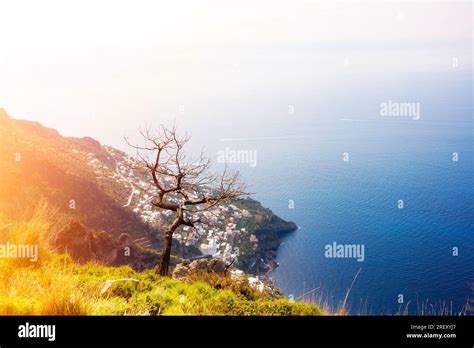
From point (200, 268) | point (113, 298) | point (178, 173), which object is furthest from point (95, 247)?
point (113, 298)

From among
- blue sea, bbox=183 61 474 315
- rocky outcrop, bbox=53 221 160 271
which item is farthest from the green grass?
rocky outcrop, bbox=53 221 160 271

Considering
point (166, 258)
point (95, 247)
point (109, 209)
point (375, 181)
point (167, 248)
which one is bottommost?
point (95, 247)

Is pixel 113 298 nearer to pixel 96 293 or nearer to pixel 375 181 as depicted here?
pixel 96 293

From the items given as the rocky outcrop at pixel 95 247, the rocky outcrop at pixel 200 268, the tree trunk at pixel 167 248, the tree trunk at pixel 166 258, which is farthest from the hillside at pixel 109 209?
the rocky outcrop at pixel 200 268

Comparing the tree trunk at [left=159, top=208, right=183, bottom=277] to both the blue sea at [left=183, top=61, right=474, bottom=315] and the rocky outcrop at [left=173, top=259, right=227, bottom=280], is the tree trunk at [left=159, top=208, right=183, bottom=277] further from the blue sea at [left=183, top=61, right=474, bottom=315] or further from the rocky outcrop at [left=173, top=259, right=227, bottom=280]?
the blue sea at [left=183, top=61, right=474, bottom=315]

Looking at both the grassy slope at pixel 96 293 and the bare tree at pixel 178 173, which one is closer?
the grassy slope at pixel 96 293

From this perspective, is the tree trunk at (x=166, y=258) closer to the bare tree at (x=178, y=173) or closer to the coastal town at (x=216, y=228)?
the bare tree at (x=178, y=173)

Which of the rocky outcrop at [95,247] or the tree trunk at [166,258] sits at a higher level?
the tree trunk at [166,258]
